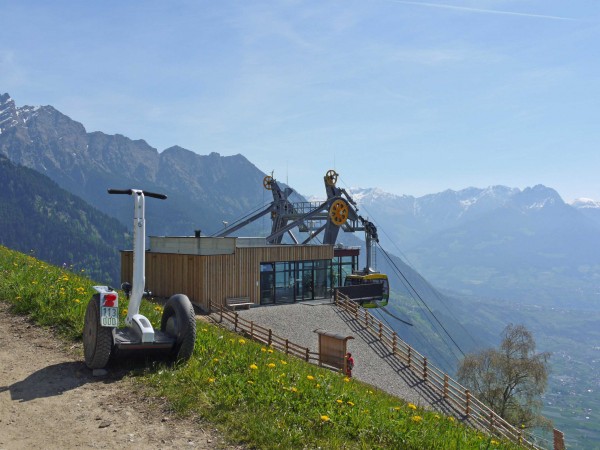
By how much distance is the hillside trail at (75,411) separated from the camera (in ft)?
21.7

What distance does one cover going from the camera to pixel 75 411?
24.5ft

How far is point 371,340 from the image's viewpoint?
2972 cm

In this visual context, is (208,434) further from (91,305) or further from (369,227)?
(369,227)

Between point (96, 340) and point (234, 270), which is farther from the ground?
point (96, 340)

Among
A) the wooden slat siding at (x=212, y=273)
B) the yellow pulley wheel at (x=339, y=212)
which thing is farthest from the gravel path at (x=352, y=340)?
the yellow pulley wheel at (x=339, y=212)

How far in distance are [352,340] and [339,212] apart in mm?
15771

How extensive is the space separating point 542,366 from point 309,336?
25156mm

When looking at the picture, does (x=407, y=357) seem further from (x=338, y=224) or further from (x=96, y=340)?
(x=96, y=340)

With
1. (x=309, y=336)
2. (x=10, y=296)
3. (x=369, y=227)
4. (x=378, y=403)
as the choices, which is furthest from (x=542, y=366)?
(x=10, y=296)

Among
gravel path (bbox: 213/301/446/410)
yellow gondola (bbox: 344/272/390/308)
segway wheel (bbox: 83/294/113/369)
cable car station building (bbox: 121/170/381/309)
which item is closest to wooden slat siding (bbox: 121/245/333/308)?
cable car station building (bbox: 121/170/381/309)

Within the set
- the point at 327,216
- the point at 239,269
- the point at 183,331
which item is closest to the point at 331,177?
the point at 327,216

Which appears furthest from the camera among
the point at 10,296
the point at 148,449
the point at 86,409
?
the point at 10,296

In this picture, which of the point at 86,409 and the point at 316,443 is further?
the point at 86,409

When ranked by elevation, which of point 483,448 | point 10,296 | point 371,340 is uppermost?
point 10,296
